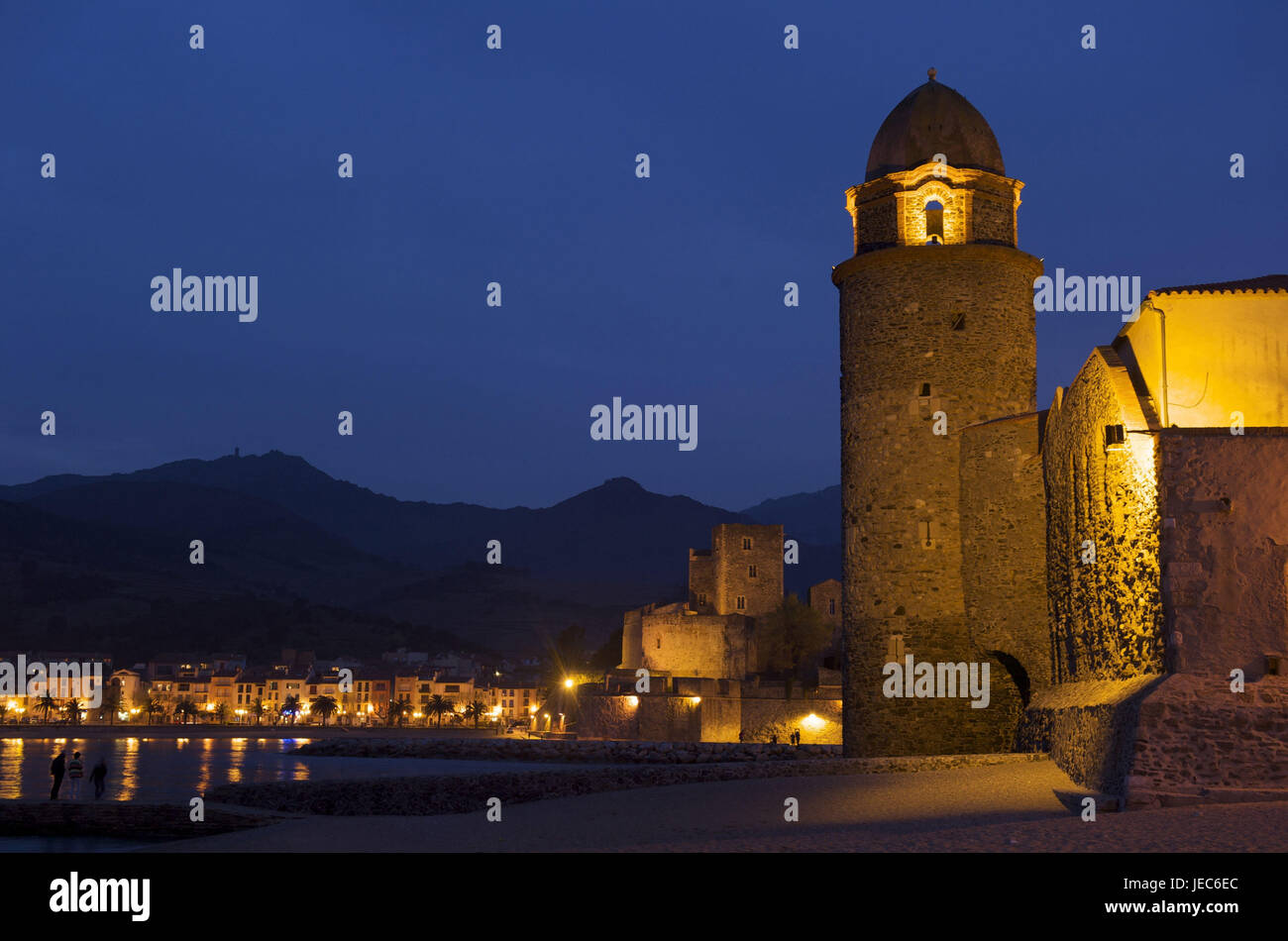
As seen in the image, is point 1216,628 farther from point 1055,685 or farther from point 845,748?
point 845,748

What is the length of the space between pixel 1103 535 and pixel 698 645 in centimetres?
4119

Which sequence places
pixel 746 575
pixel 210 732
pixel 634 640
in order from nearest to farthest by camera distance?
pixel 746 575, pixel 634 640, pixel 210 732

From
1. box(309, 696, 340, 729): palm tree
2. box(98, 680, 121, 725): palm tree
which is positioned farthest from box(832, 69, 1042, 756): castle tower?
box(98, 680, 121, 725): palm tree

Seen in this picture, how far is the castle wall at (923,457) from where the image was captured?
925 inches

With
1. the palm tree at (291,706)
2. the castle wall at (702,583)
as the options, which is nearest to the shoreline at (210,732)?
the palm tree at (291,706)

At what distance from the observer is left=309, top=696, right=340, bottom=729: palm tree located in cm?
11014

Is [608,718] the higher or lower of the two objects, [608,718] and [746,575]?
the lower

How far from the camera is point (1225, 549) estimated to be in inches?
606

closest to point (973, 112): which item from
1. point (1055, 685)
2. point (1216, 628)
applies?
point (1055, 685)

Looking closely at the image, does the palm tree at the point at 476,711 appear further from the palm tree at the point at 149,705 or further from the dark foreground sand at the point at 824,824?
the dark foreground sand at the point at 824,824

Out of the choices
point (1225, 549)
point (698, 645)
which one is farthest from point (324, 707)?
point (1225, 549)

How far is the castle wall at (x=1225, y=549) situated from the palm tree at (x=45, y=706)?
106 metres

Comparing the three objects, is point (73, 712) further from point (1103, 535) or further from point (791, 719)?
point (1103, 535)

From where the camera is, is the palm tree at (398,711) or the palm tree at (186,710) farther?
the palm tree at (186,710)
